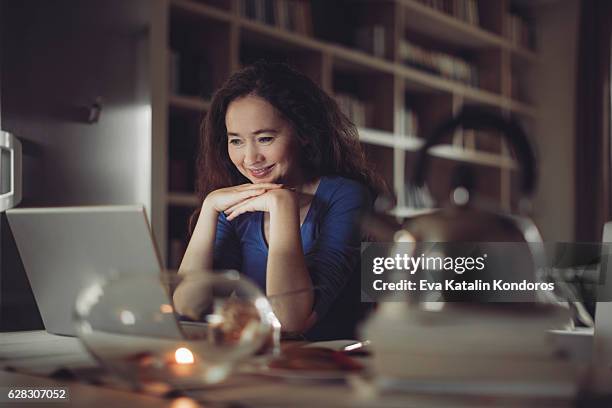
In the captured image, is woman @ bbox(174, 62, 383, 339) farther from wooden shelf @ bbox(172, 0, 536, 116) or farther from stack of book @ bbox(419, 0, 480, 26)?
stack of book @ bbox(419, 0, 480, 26)

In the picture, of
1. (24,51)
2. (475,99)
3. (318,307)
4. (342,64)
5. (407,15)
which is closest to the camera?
(318,307)

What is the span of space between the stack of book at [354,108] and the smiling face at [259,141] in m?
1.96

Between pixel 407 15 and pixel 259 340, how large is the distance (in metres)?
3.49

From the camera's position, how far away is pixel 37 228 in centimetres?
106

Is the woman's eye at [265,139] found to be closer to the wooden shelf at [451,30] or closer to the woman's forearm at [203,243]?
the woman's forearm at [203,243]

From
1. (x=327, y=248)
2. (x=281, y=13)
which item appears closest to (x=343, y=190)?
(x=327, y=248)

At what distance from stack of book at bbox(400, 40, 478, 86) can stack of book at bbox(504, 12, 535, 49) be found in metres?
0.31

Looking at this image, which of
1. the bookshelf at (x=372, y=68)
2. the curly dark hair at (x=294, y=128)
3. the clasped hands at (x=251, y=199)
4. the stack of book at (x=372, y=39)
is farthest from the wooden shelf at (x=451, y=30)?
the clasped hands at (x=251, y=199)

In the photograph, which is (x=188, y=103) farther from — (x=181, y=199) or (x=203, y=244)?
(x=203, y=244)

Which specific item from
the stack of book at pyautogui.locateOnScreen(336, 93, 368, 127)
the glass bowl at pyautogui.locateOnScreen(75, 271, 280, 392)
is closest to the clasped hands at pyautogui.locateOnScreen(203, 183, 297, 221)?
the glass bowl at pyautogui.locateOnScreen(75, 271, 280, 392)

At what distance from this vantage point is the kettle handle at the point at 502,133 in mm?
650

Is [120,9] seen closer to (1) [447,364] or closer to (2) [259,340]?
(2) [259,340]

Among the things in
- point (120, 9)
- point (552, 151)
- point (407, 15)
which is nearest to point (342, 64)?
point (407, 15)

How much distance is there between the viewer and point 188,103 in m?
2.81
